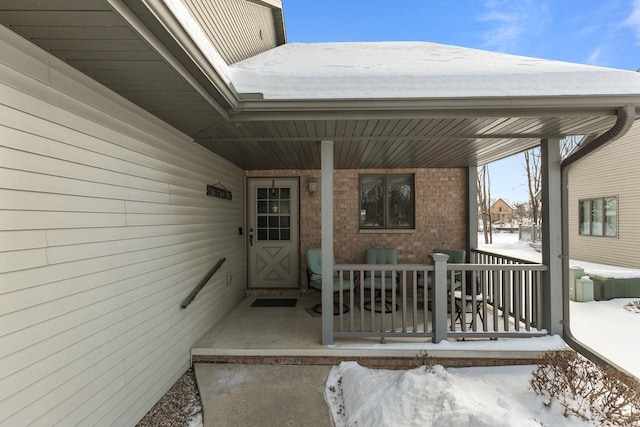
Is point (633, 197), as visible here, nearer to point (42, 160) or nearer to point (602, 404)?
point (602, 404)

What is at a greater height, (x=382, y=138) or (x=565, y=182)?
(x=382, y=138)

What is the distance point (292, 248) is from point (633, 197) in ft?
A: 30.8

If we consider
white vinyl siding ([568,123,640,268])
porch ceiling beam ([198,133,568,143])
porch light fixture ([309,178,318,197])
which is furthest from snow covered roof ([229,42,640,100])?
white vinyl siding ([568,123,640,268])

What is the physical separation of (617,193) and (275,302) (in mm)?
10087

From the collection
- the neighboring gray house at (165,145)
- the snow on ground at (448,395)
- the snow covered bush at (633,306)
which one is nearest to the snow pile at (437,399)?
the snow on ground at (448,395)

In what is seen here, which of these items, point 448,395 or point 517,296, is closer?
point 448,395

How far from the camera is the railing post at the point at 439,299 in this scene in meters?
3.47

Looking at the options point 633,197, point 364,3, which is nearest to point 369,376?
point 633,197

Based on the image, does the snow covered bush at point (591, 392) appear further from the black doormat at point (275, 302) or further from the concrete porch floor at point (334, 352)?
the black doormat at point (275, 302)

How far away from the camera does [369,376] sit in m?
3.08

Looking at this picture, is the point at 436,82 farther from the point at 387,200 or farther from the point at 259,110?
the point at 387,200

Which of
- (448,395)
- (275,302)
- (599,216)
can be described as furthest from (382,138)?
(599,216)

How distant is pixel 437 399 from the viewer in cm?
257

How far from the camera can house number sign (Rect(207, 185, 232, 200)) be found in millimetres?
4141
